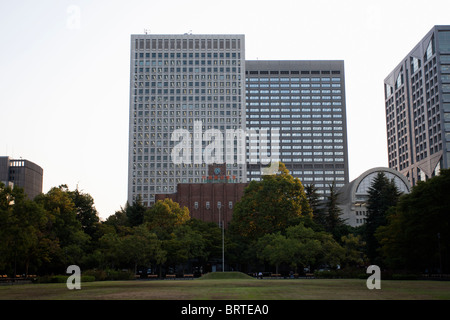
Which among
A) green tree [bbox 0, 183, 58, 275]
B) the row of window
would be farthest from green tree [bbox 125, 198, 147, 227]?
the row of window

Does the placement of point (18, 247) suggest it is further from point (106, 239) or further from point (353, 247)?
point (353, 247)

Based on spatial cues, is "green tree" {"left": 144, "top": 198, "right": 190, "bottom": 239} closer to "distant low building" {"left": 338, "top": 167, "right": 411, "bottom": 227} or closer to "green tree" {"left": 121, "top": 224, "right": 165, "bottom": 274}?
A: "green tree" {"left": 121, "top": 224, "right": 165, "bottom": 274}

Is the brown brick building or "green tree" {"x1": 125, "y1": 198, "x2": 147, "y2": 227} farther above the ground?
the brown brick building

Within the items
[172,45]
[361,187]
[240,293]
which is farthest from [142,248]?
[172,45]

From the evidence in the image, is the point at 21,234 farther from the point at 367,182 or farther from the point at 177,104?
the point at 177,104

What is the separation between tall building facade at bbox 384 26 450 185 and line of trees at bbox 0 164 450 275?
69.7 metres

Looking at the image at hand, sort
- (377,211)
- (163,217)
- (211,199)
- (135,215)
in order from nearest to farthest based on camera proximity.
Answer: (377,211) → (163,217) → (135,215) → (211,199)

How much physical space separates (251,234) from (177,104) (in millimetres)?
112290

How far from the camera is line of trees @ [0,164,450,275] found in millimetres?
59344

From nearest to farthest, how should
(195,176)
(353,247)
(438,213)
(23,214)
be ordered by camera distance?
(438,213)
(23,214)
(353,247)
(195,176)

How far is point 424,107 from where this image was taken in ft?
557

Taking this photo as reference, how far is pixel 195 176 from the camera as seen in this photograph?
629ft
